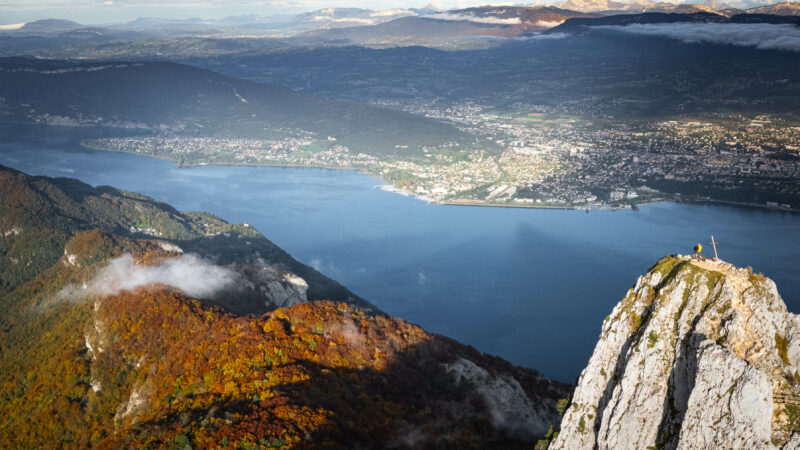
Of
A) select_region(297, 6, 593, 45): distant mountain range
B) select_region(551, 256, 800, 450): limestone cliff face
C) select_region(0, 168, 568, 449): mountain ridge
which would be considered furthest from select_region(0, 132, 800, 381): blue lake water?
select_region(297, 6, 593, 45): distant mountain range

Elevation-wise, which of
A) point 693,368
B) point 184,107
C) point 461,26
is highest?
point 461,26

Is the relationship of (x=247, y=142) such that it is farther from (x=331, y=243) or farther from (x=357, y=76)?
(x=357, y=76)

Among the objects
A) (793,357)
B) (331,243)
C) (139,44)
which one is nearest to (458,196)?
(331,243)

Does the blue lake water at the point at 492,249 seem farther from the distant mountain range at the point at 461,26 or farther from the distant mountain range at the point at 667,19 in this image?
the distant mountain range at the point at 461,26

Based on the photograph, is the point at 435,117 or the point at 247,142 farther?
the point at 435,117

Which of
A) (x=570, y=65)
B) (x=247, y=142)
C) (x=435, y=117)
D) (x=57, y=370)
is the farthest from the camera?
(x=570, y=65)

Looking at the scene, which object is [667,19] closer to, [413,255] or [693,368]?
[413,255]

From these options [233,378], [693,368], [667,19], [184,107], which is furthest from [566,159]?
[667,19]
